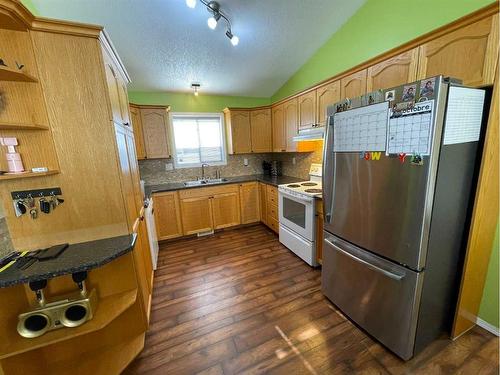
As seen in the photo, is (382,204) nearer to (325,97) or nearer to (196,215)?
(325,97)

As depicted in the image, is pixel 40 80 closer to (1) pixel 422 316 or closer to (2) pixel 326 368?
(2) pixel 326 368

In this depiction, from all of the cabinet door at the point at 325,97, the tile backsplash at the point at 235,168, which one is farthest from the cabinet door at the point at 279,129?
the cabinet door at the point at 325,97

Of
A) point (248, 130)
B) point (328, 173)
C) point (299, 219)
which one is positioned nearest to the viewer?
point (328, 173)

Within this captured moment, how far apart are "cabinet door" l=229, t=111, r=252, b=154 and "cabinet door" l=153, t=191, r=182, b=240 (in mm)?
1395

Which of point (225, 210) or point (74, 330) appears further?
point (225, 210)

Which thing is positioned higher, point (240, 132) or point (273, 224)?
point (240, 132)

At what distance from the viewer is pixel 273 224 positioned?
346 cm

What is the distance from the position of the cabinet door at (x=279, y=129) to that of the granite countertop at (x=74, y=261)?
2.75 meters

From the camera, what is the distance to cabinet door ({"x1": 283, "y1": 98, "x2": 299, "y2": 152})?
3131mm

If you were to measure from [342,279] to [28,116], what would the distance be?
2.49 meters

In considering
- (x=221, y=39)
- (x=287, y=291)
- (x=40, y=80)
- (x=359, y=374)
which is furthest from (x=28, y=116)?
(x=359, y=374)

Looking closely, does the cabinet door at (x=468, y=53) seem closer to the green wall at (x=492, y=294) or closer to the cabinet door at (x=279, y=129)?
the green wall at (x=492, y=294)

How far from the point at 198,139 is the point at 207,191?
1.12 meters

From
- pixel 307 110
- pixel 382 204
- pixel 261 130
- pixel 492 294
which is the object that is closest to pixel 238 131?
pixel 261 130
